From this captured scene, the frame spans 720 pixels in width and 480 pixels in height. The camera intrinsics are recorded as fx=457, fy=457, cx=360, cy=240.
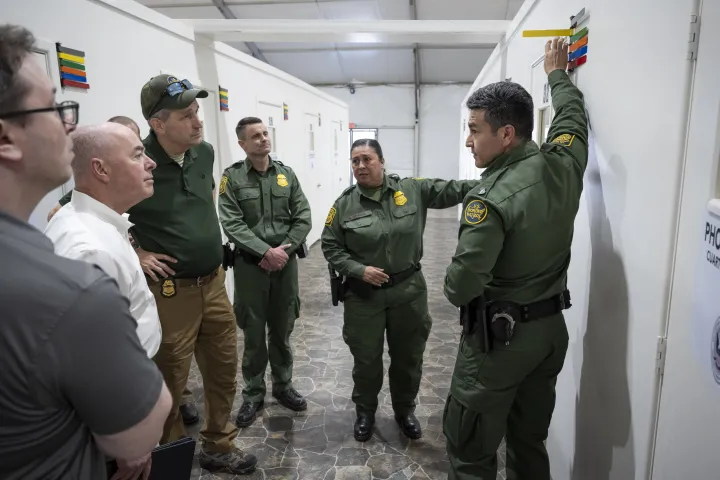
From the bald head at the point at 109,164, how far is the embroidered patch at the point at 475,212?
1.11 metres

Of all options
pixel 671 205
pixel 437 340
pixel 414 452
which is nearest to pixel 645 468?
pixel 671 205

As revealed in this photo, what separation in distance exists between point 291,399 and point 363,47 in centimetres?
970

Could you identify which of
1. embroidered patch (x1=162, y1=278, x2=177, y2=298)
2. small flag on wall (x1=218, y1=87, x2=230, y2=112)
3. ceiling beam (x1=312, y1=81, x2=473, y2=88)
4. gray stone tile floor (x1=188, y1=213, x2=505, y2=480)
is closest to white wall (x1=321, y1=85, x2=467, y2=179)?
ceiling beam (x1=312, y1=81, x2=473, y2=88)

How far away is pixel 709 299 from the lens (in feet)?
3.47

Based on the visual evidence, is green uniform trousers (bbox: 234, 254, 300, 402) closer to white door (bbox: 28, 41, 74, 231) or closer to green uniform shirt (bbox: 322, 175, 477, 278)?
green uniform shirt (bbox: 322, 175, 477, 278)

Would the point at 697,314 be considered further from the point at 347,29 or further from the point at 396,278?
the point at 347,29

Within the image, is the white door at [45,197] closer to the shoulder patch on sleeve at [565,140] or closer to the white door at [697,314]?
the shoulder patch on sleeve at [565,140]

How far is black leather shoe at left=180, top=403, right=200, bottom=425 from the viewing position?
280 centimetres

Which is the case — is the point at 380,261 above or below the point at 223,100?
below

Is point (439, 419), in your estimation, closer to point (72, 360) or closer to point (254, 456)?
point (254, 456)

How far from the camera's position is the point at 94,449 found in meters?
0.83

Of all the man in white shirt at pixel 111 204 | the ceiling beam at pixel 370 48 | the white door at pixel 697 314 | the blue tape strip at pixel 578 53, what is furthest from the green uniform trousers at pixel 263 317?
the ceiling beam at pixel 370 48

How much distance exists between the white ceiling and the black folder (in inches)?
306

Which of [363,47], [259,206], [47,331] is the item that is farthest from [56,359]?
[363,47]
